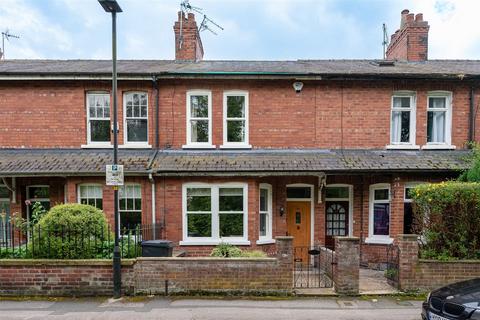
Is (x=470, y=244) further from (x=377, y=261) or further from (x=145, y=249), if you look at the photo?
(x=145, y=249)

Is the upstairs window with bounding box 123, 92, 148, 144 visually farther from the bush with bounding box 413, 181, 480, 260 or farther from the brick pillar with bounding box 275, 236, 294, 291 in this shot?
the bush with bounding box 413, 181, 480, 260

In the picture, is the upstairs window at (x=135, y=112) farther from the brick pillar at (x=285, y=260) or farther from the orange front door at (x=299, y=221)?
the brick pillar at (x=285, y=260)

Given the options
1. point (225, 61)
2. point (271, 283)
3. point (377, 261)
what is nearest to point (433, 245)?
point (377, 261)

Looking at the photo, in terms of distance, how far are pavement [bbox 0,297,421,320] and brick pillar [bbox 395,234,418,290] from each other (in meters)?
0.44

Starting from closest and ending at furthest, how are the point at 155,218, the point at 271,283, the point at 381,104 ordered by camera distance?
the point at 271,283
the point at 155,218
the point at 381,104

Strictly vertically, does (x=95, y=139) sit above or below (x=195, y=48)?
below

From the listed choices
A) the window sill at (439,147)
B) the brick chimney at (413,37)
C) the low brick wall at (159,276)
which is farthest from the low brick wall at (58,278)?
the brick chimney at (413,37)

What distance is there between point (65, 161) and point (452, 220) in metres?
11.0

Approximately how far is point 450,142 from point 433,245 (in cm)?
525

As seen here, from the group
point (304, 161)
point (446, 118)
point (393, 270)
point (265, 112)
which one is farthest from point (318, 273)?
point (446, 118)

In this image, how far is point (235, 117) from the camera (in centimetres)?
1101

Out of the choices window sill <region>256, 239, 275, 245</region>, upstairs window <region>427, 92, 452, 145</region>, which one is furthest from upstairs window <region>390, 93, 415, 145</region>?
window sill <region>256, 239, 275, 245</region>

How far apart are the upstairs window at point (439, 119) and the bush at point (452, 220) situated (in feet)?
14.2

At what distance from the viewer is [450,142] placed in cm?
1098
